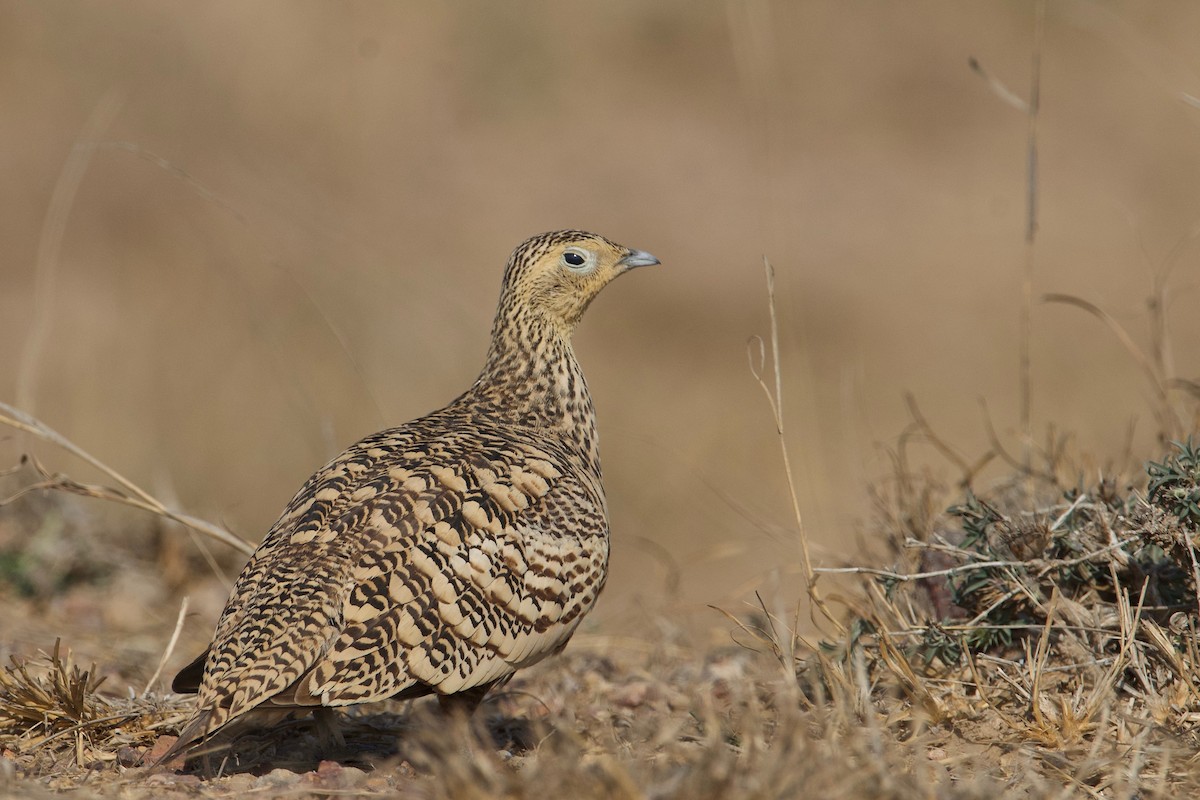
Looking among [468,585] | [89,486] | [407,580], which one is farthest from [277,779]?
[89,486]

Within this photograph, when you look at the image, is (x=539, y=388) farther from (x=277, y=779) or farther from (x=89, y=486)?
(x=277, y=779)

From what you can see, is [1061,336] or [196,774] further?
[1061,336]

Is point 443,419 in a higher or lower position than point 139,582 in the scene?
higher

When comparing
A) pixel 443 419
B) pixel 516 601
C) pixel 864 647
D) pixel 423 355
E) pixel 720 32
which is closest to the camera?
pixel 516 601

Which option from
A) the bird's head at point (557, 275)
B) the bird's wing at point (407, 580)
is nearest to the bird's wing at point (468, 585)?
the bird's wing at point (407, 580)

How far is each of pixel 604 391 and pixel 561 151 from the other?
4.97m

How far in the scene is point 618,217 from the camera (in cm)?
1616

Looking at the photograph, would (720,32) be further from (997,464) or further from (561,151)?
(997,464)

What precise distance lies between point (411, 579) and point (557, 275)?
171cm

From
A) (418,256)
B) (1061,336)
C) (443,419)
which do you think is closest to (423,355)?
(418,256)

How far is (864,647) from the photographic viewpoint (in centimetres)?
433

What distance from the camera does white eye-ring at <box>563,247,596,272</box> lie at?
5.05 m

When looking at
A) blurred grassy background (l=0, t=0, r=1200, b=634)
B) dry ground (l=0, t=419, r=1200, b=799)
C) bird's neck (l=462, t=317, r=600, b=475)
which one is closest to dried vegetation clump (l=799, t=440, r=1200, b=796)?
dry ground (l=0, t=419, r=1200, b=799)

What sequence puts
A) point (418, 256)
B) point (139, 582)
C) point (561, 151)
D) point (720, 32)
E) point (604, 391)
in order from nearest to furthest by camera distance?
1. point (139, 582)
2. point (604, 391)
3. point (418, 256)
4. point (561, 151)
5. point (720, 32)
